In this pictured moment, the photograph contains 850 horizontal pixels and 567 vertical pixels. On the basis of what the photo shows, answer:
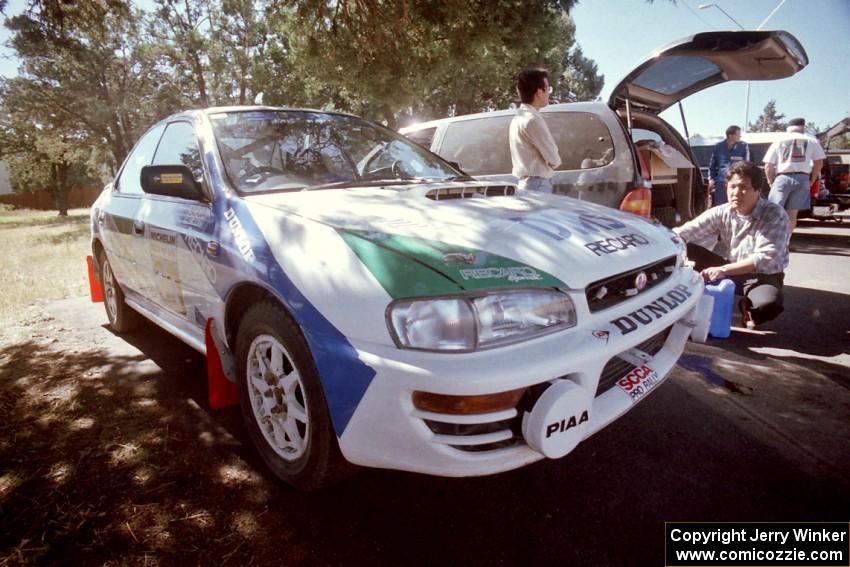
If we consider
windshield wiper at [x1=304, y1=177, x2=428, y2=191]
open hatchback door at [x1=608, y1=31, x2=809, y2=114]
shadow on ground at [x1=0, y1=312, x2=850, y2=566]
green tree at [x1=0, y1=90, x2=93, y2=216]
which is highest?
green tree at [x1=0, y1=90, x2=93, y2=216]

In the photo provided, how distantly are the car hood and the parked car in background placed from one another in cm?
178

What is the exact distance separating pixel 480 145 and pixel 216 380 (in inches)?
141

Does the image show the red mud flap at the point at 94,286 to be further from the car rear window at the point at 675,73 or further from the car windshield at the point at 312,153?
the car rear window at the point at 675,73

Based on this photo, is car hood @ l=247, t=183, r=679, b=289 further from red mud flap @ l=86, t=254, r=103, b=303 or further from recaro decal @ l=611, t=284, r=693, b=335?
red mud flap @ l=86, t=254, r=103, b=303

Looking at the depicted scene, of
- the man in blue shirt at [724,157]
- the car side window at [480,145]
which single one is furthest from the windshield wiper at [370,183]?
the man in blue shirt at [724,157]

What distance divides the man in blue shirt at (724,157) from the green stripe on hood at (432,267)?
7.33 metres

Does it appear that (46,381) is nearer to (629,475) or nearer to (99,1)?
(629,475)

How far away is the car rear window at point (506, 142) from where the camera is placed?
4.27 metres

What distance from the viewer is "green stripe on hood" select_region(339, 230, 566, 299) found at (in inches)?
58.7

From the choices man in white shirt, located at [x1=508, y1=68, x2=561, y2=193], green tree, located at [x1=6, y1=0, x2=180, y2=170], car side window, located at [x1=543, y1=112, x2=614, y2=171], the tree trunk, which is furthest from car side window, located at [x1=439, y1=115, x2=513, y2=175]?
the tree trunk

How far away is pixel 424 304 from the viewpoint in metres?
1.48

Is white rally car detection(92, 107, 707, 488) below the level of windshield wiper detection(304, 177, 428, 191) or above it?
below

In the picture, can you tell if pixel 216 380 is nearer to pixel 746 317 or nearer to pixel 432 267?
pixel 432 267

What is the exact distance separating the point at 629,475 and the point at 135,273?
3194 mm
